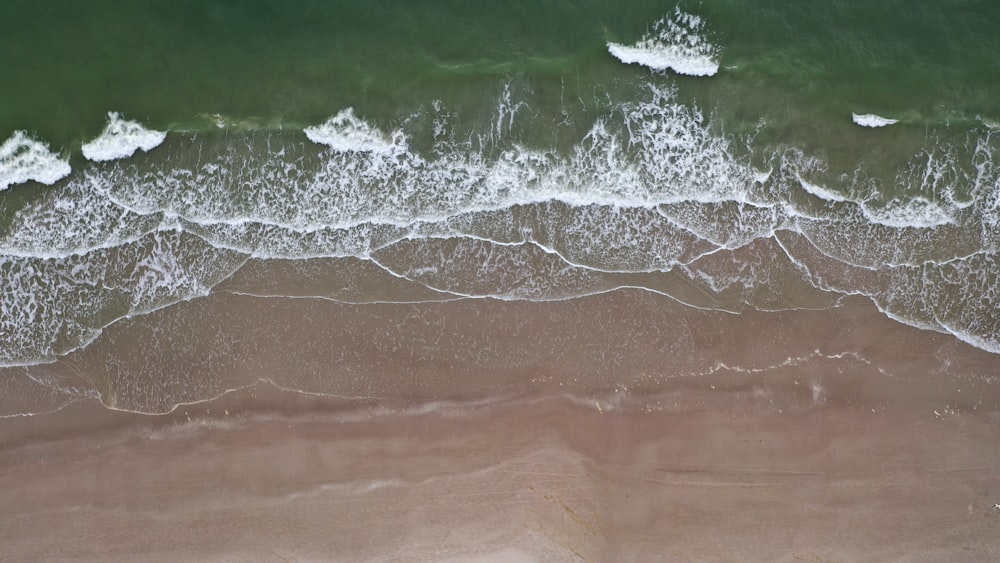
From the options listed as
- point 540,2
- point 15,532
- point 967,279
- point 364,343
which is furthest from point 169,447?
point 967,279

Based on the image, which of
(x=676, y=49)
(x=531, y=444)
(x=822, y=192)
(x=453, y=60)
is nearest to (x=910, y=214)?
(x=822, y=192)

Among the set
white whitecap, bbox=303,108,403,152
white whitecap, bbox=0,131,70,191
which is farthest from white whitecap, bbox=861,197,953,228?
white whitecap, bbox=0,131,70,191

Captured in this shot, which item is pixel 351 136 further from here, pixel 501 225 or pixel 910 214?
pixel 910 214

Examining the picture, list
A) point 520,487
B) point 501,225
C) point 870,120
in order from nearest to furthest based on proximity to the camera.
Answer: point 520,487 < point 501,225 < point 870,120

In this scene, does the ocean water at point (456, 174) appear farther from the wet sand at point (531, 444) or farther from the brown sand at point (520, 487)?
the brown sand at point (520, 487)

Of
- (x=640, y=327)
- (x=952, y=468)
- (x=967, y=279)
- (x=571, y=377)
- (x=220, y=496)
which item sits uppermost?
(x=967, y=279)

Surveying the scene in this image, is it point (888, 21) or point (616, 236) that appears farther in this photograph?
point (888, 21)

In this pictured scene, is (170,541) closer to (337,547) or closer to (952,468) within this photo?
(337,547)

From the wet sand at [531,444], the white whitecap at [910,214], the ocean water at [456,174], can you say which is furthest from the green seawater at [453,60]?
the wet sand at [531,444]
